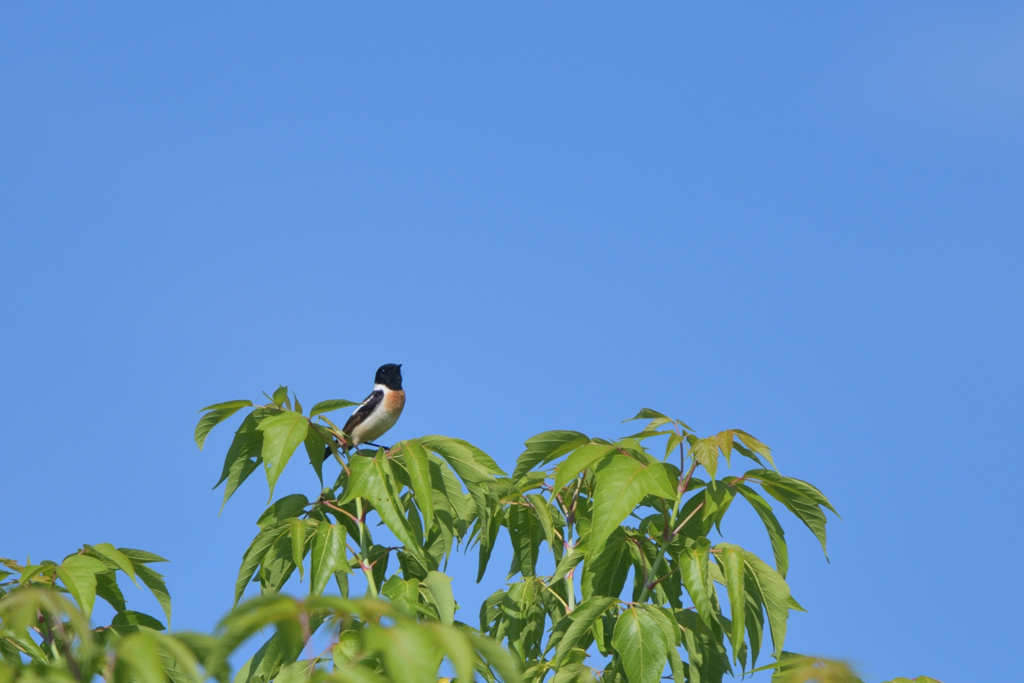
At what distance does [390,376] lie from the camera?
9.35 metres

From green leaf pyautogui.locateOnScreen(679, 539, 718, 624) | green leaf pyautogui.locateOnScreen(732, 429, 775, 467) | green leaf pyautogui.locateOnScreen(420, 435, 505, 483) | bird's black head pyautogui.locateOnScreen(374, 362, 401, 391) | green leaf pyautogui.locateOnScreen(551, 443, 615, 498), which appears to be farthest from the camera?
bird's black head pyautogui.locateOnScreen(374, 362, 401, 391)

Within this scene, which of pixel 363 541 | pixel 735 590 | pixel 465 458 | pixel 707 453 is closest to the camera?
pixel 735 590

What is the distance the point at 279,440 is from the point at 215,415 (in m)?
0.52

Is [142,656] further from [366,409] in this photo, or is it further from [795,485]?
[366,409]

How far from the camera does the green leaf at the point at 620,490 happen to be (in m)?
3.28

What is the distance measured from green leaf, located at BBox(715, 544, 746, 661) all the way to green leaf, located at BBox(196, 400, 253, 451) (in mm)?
1933

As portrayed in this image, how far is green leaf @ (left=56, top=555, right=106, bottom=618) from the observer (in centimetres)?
339

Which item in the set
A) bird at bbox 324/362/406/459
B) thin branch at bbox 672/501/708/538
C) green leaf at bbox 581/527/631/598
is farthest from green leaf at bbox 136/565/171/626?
bird at bbox 324/362/406/459

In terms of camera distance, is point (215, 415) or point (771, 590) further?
point (215, 415)

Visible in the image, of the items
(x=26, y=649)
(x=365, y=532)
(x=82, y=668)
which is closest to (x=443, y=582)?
(x=365, y=532)

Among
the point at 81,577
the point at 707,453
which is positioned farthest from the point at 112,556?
the point at 707,453

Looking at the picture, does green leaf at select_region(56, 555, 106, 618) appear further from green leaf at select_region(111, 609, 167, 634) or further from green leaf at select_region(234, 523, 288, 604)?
green leaf at select_region(234, 523, 288, 604)

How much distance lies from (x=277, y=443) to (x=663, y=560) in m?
1.53

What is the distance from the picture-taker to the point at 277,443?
358 cm
